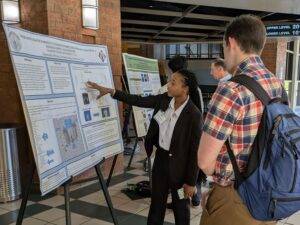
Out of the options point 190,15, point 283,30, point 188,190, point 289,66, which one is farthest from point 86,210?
point 289,66

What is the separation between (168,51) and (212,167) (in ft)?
42.8

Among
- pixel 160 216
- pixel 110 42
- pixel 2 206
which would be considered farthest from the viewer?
pixel 110 42

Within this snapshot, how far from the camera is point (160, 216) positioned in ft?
7.11

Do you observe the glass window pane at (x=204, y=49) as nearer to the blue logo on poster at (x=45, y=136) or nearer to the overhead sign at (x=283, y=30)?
the overhead sign at (x=283, y=30)

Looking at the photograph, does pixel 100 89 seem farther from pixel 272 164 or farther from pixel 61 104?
pixel 272 164

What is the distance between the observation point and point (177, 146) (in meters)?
2.06

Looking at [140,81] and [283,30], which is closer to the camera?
[140,81]

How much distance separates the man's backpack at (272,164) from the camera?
1.13 m

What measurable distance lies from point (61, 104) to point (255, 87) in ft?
3.62

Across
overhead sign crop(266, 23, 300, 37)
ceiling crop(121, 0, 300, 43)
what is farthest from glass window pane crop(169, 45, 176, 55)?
overhead sign crop(266, 23, 300, 37)

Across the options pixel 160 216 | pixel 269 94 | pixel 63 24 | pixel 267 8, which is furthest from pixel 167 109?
pixel 267 8

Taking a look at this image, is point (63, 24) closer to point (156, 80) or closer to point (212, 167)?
point (156, 80)

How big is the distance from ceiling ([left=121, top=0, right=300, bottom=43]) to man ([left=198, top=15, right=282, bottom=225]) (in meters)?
4.07

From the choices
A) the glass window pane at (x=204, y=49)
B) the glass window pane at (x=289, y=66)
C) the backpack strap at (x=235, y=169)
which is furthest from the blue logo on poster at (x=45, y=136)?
the glass window pane at (x=204, y=49)
